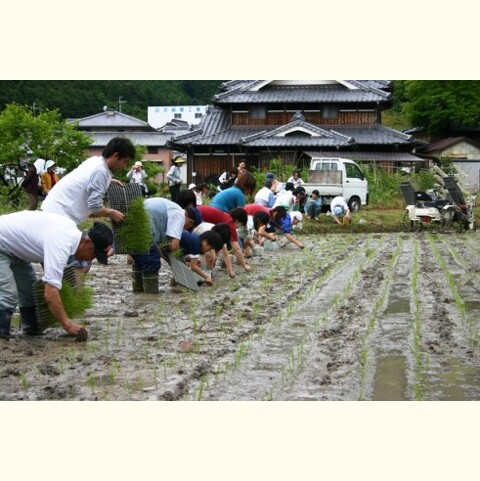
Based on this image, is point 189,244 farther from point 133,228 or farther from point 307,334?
point 307,334

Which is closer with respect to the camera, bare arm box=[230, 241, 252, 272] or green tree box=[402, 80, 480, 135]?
bare arm box=[230, 241, 252, 272]

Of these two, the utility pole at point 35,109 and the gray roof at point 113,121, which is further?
the gray roof at point 113,121

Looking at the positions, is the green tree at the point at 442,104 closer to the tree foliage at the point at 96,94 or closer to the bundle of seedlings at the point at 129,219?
the tree foliage at the point at 96,94

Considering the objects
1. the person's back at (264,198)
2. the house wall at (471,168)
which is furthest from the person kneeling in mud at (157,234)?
the house wall at (471,168)

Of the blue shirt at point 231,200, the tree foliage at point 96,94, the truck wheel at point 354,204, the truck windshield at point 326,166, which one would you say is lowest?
the truck wheel at point 354,204

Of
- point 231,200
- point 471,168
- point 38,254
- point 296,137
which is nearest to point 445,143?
point 471,168

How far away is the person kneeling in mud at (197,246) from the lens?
6.69 meters

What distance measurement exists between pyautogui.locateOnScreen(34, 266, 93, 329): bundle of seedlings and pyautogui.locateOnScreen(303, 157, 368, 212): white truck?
41.0 ft

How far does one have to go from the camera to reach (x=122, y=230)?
5.80 metres

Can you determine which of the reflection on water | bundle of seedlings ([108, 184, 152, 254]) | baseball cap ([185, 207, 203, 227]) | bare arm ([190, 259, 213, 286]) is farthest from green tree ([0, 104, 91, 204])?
the reflection on water

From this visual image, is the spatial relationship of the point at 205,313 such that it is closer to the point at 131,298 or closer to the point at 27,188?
the point at 131,298

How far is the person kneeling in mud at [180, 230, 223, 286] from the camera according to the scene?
6691 millimetres

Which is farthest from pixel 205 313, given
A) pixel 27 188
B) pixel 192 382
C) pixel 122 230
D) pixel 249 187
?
pixel 27 188

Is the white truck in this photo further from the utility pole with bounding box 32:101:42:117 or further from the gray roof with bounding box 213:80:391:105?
the utility pole with bounding box 32:101:42:117
